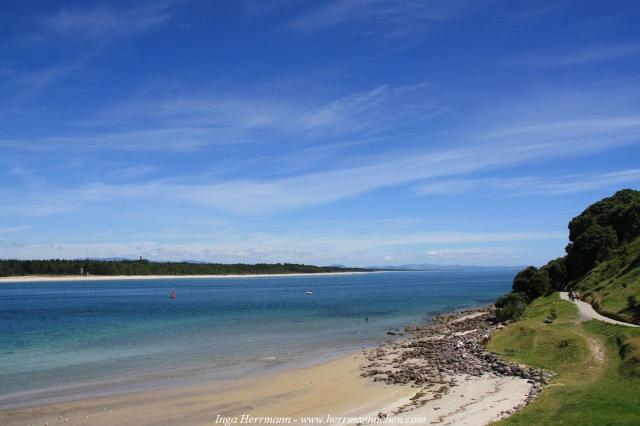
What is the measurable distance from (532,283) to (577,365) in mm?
39255

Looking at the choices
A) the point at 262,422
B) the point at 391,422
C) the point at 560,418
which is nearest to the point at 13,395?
the point at 262,422

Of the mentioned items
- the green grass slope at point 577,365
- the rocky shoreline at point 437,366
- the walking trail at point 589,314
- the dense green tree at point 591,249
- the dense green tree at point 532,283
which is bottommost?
the rocky shoreline at point 437,366

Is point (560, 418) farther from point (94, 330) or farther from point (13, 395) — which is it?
point (94, 330)

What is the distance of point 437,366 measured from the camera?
34.6 metres

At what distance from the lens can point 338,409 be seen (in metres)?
Result: 26.8

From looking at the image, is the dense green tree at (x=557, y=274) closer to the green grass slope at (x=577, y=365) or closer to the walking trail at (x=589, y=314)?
the walking trail at (x=589, y=314)

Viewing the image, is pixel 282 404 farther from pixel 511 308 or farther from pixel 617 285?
pixel 617 285

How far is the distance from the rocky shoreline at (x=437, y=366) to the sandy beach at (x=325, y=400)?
107 millimetres

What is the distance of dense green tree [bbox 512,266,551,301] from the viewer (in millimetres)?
66000

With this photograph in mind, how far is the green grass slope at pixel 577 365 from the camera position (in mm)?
19281

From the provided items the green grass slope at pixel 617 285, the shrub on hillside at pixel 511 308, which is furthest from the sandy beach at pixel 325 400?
the shrub on hillside at pixel 511 308

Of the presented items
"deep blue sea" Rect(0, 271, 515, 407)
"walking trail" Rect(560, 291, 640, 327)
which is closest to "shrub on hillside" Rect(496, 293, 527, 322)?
"walking trail" Rect(560, 291, 640, 327)

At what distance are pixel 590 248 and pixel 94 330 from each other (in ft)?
205

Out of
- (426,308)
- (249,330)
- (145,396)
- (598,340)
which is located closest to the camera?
(145,396)
